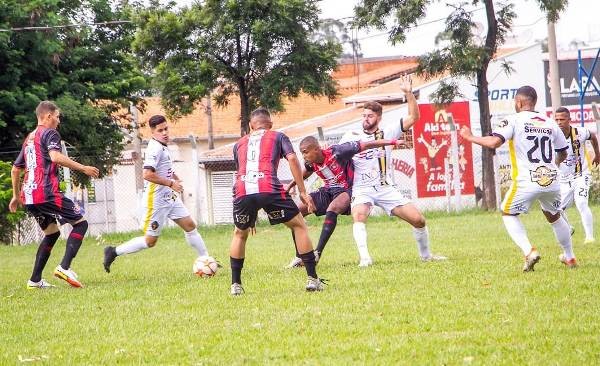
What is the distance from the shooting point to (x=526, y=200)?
10602 mm

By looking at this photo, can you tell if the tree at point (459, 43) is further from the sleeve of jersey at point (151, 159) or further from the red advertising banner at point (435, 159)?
the sleeve of jersey at point (151, 159)

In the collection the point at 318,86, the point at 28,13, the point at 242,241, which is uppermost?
the point at 28,13

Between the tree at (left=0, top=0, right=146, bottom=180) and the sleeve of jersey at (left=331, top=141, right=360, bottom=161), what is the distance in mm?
17438

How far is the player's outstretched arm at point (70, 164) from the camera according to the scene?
453 inches

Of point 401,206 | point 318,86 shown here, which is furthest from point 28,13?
point 401,206

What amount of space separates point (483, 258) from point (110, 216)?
101 feet

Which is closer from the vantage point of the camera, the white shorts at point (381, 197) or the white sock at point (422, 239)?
the white shorts at point (381, 197)

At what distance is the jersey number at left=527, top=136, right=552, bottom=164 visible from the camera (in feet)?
34.6

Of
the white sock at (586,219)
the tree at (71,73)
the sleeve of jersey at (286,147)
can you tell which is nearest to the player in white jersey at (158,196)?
the sleeve of jersey at (286,147)

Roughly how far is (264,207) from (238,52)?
2108 centimetres

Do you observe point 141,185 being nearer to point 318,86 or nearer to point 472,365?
point 318,86

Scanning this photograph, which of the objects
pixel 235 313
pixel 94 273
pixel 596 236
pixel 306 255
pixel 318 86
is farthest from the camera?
pixel 318 86

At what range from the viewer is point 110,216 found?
42156 mm

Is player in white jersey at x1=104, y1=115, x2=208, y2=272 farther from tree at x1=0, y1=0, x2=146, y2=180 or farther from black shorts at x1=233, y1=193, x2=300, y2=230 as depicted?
tree at x1=0, y1=0, x2=146, y2=180
